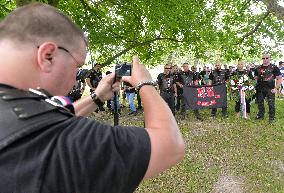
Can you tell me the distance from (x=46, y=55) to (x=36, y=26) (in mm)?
102

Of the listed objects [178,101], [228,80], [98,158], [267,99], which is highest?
[228,80]

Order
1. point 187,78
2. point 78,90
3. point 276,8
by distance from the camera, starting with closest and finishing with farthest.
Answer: point 78,90
point 276,8
point 187,78

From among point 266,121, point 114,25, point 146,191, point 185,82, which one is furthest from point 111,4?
point 146,191

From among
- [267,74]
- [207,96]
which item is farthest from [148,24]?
[267,74]

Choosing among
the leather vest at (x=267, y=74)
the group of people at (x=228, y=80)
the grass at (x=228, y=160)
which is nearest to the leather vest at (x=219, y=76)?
the group of people at (x=228, y=80)

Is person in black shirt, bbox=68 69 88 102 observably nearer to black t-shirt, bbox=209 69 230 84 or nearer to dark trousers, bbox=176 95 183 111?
dark trousers, bbox=176 95 183 111

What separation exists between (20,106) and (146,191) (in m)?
5.44

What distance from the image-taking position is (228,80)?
1346cm

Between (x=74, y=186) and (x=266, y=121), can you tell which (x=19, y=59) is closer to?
(x=74, y=186)

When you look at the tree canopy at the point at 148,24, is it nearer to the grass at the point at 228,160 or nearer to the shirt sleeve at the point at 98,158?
the grass at the point at 228,160

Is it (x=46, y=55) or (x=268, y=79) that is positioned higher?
(x=46, y=55)

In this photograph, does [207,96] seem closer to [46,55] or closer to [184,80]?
[184,80]

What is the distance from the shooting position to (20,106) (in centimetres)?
97

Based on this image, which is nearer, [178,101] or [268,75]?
[268,75]
